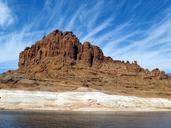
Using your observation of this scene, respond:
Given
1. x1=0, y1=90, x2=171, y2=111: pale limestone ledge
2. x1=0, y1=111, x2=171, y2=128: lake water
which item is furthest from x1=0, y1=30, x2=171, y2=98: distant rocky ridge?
x1=0, y1=111, x2=171, y2=128: lake water

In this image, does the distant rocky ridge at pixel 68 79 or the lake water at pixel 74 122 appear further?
the distant rocky ridge at pixel 68 79

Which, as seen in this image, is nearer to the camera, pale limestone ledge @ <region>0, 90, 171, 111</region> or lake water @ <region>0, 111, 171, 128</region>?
lake water @ <region>0, 111, 171, 128</region>

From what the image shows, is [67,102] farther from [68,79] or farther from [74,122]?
[68,79]

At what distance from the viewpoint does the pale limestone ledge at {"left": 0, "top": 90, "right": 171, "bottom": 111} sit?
10875 cm

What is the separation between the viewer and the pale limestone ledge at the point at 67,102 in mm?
108750

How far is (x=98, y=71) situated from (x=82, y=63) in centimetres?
1083

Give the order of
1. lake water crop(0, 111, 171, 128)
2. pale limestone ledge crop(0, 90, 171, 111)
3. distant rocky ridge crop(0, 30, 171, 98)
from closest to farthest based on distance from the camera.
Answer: lake water crop(0, 111, 171, 128)
pale limestone ledge crop(0, 90, 171, 111)
distant rocky ridge crop(0, 30, 171, 98)

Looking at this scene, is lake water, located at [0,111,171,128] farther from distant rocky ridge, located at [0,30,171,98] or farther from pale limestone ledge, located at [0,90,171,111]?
distant rocky ridge, located at [0,30,171,98]

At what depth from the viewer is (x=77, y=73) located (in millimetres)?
182875

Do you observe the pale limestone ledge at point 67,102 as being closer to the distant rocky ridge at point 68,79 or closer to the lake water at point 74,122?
the distant rocky ridge at point 68,79

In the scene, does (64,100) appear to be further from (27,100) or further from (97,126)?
(97,126)

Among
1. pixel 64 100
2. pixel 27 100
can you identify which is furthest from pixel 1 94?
pixel 64 100

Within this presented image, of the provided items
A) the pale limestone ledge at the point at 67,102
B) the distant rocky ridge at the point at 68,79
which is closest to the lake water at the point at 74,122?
the pale limestone ledge at the point at 67,102

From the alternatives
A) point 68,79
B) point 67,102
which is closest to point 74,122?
point 67,102
